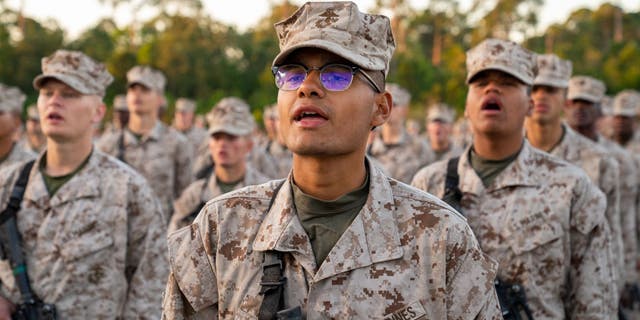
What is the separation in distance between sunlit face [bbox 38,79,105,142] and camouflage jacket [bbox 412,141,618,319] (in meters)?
2.44

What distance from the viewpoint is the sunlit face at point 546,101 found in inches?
253

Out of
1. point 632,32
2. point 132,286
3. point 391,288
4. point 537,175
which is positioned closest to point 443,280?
point 391,288

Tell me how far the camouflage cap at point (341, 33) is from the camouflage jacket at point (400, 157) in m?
8.36

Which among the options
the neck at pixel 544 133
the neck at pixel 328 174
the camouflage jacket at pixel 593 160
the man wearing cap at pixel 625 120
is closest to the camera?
the neck at pixel 328 174

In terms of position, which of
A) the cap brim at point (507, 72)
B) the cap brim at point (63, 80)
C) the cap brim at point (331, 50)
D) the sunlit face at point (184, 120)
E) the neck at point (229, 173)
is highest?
the sunlit face at point (184, 120)

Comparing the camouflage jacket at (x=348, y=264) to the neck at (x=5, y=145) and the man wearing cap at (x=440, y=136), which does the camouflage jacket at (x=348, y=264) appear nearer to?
the neck at (x=5, y=145)

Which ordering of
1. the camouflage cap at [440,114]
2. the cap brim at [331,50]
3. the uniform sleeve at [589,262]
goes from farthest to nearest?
the camouflage cap at [440,114], the uniform sleeve at [589,262], the cap brim at [331,50]

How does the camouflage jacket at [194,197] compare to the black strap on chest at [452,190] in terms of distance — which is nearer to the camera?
the black strap on chest at [452,190]

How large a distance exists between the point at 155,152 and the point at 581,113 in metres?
4.90

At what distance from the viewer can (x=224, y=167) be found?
7.84 m

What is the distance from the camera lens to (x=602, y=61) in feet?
149

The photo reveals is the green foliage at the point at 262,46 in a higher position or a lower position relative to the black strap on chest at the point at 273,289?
higher

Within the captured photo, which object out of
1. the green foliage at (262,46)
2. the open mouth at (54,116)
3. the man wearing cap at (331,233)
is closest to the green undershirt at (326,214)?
the man wearing cap at (331,233)

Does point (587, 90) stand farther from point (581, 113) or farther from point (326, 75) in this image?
point (326, 75)
